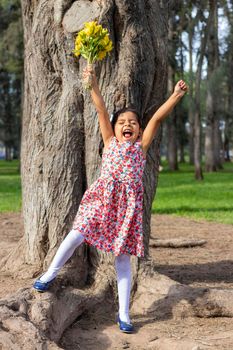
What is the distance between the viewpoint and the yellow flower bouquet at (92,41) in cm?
489

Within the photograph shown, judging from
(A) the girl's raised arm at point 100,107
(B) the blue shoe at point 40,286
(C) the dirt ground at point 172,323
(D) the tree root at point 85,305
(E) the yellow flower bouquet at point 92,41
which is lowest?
(C) the dirt ground at point 172,323

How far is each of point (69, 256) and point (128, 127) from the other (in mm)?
1187

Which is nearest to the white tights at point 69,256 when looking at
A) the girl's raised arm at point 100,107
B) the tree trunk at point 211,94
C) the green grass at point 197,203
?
the girl's raised arm at point 100,107

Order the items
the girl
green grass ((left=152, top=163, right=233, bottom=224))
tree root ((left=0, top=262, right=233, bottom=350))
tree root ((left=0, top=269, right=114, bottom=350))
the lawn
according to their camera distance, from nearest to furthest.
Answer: tree root ((left=0, top=269, right=114, bottom=350)) → tree root ((left=0, top=262, right=233, bottom=350)) → the girl → green grass ((left=152, top=163, right=233, bottom=224)) → the lawn

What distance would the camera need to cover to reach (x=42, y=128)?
6418mm

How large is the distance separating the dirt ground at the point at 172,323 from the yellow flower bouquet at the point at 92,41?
6.85 ft

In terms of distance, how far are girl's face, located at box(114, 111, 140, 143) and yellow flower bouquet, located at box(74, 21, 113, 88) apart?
407 millimetres

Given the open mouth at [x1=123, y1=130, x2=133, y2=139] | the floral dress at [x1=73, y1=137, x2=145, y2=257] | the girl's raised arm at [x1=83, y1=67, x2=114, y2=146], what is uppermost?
the girl's raised arm at [x1=83, y1=67, x2=114, y2=146]

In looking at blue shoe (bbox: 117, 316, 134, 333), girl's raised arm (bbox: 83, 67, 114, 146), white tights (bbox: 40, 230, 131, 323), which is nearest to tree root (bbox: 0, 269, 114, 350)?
white tights (bbox: 40, 230, 131, 323)

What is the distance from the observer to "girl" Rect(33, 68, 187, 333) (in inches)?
196

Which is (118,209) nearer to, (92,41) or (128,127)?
(128,127)

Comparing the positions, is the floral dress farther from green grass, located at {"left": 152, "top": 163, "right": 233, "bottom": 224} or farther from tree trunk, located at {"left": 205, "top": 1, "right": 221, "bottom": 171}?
tree trunk, located at {"left": 205, "top": 1, "right": 221, "bottom": 171}

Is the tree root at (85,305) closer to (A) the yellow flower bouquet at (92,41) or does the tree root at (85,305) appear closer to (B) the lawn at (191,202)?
(A) the yellow flower bouquet at (92,41)

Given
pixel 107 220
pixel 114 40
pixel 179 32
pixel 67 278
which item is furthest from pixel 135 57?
pixel 179 32
